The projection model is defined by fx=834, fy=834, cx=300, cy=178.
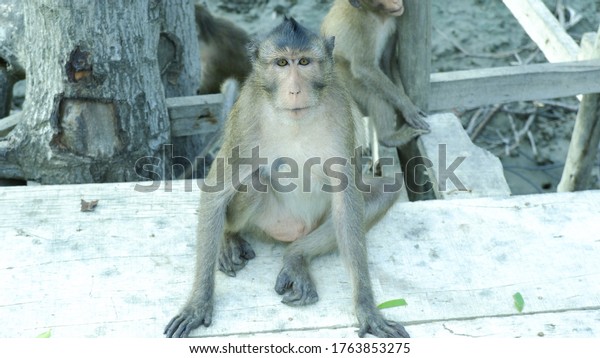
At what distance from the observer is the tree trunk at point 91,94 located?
4129mm

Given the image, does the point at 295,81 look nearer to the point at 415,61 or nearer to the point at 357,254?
the point at 357,254

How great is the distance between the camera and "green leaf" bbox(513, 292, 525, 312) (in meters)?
3.18

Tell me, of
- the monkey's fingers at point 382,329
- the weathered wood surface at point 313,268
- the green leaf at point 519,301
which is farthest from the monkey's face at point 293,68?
the green leaf at point 519,301

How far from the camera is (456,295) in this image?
128 inches

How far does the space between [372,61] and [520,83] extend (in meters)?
0.99

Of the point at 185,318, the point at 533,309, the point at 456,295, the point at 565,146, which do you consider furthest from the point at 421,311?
the point at 565,146

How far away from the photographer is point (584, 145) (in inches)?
228

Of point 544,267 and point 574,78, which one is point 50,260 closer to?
point 544,267

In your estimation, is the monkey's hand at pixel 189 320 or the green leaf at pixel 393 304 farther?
the green leaf at pixel 393 304

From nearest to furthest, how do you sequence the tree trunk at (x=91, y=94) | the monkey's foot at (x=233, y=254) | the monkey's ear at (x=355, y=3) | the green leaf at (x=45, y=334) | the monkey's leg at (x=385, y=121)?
the green leaf at (x=45, y=334)
the monkey's foot at (x=233, y=254)
the tree trunk at (x=91, y=94)
the monkey's ear at (x=355, y=3)
the monkey's leg at (x=385, y=121)

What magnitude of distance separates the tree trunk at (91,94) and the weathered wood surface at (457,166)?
1.52 meters

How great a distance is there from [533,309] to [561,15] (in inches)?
196

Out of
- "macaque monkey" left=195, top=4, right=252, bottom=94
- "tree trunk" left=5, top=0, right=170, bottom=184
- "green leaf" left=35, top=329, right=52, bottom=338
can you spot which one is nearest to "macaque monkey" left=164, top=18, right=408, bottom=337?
"green leaf" left=35, top=329, right=52, bottom=338

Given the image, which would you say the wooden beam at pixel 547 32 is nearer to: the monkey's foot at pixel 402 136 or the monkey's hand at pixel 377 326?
the monkey's foot at pixel 402 136
